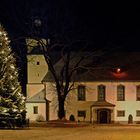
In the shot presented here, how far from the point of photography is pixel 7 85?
4131 centimetres

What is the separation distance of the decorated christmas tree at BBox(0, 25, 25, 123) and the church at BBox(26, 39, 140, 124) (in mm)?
27518

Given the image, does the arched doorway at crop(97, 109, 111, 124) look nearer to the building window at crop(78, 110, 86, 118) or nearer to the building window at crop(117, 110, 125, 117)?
the building window at crop(117, 110, 125, 117)

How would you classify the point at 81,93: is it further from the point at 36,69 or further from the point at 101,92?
the point at 36,69

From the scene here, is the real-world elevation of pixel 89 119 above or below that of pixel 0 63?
below

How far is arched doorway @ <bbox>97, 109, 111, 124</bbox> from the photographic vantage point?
6900 cm

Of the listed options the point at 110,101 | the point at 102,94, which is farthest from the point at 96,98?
the point at 110,101

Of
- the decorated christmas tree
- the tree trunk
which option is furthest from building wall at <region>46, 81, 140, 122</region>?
the decorated christmas tree

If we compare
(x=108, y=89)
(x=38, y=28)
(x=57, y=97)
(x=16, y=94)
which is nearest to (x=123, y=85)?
(x=108, y=89)

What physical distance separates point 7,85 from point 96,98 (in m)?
30.1

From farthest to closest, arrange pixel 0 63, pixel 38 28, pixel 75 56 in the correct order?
1. pixel 75 56
2. pixel 38 28
3. pixel 0 63

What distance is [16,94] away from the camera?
42.4 meters

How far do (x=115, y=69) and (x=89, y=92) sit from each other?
15.8 ft

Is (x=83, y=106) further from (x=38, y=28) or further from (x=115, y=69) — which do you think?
(x=38, y=28)

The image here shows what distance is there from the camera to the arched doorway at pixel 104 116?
69000 mm
